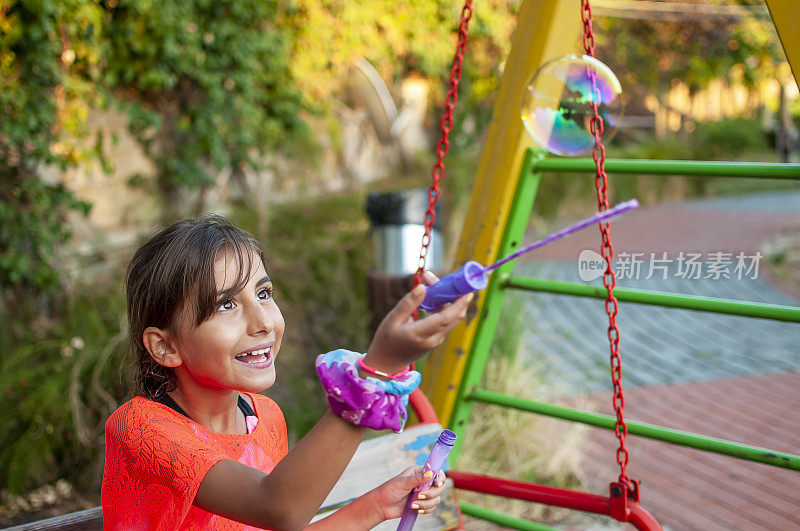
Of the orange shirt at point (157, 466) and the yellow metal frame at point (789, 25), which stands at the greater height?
the yellow metal frame at point (789, 25)

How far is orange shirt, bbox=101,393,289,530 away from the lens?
4.13ft

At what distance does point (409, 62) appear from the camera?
8273 mm

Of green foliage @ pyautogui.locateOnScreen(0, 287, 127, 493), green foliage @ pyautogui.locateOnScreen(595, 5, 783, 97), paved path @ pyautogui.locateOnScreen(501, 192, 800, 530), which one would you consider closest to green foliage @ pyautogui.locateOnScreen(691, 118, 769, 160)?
green foliage @ pyautogui.locateOnScreen(595, 5, 783, 97)

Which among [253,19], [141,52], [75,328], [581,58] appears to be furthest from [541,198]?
[581,58]

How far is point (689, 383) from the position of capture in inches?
190

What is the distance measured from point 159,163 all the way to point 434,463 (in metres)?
4.59

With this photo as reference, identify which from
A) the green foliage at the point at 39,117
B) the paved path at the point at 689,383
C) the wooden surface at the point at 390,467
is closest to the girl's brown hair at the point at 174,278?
the wooden surface at the point at 390,467

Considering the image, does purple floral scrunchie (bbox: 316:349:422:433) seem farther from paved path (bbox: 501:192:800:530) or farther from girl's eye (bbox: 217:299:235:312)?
paved path (bbox: 501:192:800:530)

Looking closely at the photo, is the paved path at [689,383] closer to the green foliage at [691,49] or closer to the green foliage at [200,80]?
the green foliage at [200,80]

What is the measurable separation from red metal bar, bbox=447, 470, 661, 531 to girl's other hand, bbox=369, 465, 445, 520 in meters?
0.53

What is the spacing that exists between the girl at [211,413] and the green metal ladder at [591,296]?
78 centimetres

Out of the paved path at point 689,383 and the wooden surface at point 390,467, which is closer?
the wooden surface at point 390,467

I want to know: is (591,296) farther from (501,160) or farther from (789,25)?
(789,25)

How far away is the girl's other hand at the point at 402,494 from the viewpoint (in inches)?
51.6
